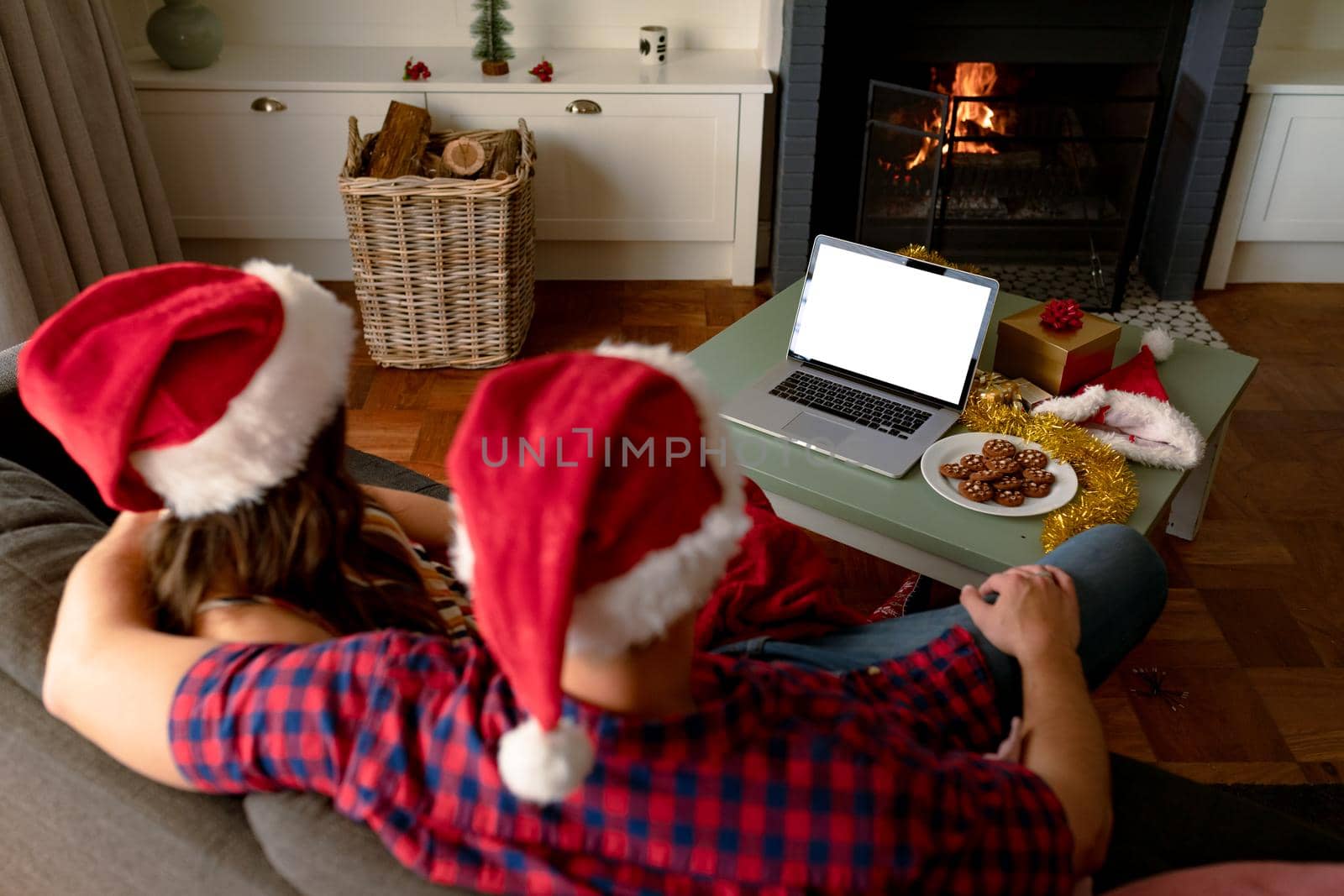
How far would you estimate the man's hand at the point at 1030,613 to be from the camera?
3.76 feet

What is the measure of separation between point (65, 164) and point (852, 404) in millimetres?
1913

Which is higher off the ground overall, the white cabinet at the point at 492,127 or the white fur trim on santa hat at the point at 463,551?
the white fur trim on santa hat at the point at 463,551

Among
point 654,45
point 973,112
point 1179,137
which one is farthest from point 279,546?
point 1179,137

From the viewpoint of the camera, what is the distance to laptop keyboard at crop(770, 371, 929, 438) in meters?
1.69

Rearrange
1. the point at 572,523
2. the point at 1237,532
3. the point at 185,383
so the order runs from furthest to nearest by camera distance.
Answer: the point at 1237,532, the point at 185,383, the point at 572,523

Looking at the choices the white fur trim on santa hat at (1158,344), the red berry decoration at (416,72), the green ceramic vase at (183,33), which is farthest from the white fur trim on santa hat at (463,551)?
the green ceramic vase at (183,33)

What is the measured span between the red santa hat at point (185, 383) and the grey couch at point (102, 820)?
0.56ft

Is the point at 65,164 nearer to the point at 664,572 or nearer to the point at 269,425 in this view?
the point at 269,425

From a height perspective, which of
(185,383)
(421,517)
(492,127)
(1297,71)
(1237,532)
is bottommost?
(1237,532)

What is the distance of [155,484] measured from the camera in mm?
889

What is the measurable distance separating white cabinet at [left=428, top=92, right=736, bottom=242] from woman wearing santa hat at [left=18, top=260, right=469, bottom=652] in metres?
2.11

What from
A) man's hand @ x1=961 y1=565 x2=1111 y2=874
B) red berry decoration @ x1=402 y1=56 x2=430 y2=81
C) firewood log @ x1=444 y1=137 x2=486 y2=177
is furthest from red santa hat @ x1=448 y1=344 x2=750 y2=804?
red berry decoration @ x1=402 y1=56 x2=430 y2=81

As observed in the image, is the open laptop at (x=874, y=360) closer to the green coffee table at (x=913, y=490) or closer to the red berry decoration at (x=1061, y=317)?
the green coffee table at (x=913, y=490)

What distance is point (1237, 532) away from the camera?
221cm
